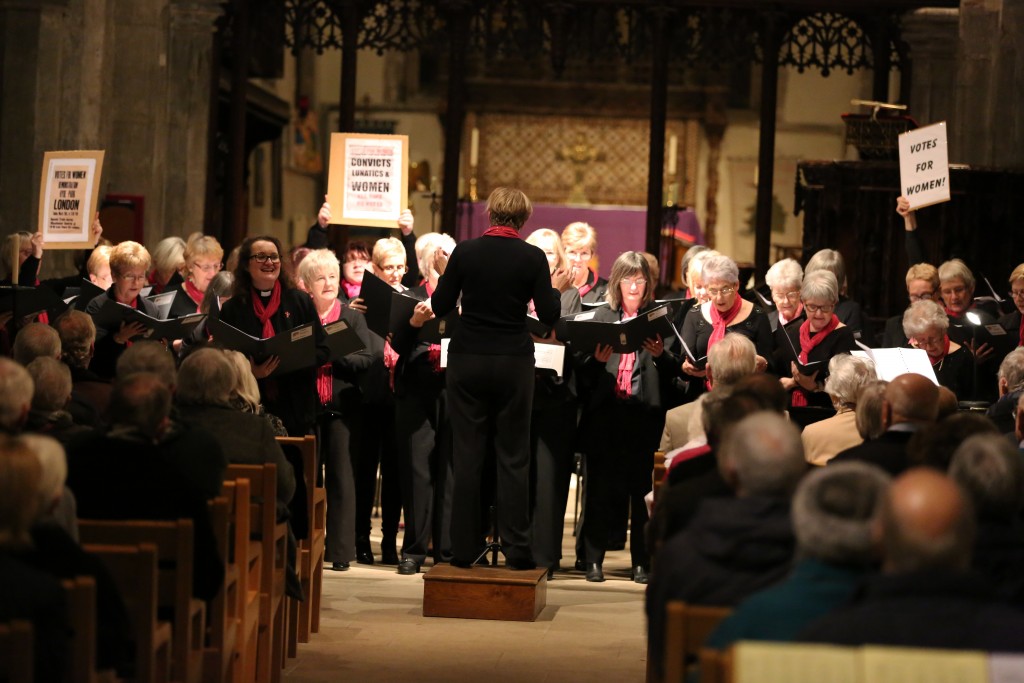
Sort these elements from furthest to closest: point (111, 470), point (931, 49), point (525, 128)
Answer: point (525, 128), point (931, 49), point (111, 470)

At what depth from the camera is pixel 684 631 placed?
10.1 ft

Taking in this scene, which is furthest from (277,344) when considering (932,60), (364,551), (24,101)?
(932,60)

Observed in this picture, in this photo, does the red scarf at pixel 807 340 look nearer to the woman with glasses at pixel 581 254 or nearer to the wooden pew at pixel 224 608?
the woman with glasses at pixel 581 254

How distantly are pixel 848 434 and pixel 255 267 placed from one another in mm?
2758

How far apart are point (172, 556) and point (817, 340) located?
13.3 ft

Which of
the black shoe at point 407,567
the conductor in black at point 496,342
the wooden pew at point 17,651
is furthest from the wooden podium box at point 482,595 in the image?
the wooden pew at point 17,651

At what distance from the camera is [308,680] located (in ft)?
18.0

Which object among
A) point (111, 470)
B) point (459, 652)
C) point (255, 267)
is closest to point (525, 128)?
point (255, 267)

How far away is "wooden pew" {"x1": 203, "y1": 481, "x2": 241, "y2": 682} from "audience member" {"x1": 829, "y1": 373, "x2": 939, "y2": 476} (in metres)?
1.74

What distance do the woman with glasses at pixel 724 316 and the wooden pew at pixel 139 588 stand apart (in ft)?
13.6

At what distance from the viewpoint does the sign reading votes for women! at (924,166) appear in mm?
8672

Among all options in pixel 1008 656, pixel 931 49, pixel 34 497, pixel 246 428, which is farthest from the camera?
pixel 931 49

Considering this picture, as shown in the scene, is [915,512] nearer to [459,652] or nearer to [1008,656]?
[1008,656]

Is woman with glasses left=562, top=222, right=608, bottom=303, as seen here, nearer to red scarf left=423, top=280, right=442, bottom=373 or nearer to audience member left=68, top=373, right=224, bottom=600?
red scarf left=423, top=280, right=442, bottom=373
